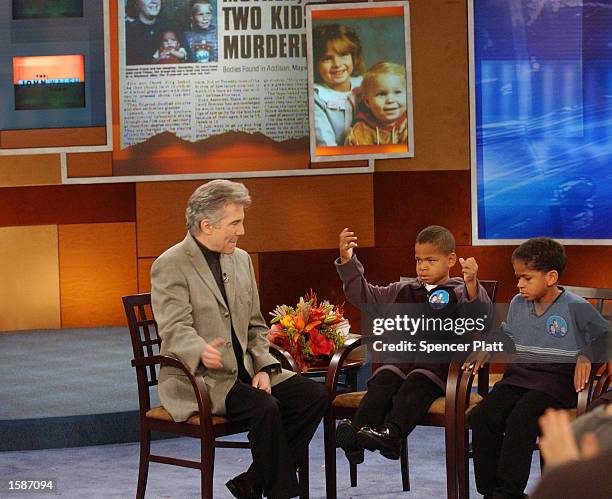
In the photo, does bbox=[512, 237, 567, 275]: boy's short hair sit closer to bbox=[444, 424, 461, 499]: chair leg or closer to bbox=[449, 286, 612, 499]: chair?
bbox=[449, 286, 612, 499]: chair

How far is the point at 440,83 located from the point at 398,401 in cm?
296

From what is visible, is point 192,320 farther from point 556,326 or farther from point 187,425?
point 556,326

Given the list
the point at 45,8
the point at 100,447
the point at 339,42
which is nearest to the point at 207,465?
the point at 100,447

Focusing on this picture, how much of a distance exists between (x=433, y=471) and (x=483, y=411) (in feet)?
3.31

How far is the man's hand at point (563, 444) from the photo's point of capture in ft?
5.40

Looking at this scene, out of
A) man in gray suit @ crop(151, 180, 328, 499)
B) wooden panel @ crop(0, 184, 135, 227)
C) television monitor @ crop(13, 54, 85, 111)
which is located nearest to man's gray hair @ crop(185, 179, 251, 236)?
man in gray suit @ crop(151, 180, 328, 499)

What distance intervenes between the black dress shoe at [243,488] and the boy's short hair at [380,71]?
3.26m

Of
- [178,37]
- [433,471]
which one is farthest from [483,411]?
[178,37]

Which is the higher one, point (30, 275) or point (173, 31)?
point (173, 31)

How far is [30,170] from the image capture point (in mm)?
7773

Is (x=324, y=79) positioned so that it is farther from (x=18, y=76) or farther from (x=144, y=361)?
(x=144, y=361)

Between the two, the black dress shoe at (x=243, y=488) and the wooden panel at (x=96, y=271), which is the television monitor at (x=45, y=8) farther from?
the black dress shoe at (x=243, y=488)

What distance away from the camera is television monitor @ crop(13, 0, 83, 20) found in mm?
7375

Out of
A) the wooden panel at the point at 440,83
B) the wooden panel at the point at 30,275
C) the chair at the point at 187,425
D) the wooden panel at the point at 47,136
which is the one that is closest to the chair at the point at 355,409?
the chair at the point at 187,425
